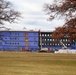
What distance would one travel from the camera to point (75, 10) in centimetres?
2850

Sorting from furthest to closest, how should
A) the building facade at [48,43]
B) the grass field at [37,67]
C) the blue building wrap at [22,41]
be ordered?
the building facade at [48,43], the blue building wrap at [22,41], the grass field at [37,67]

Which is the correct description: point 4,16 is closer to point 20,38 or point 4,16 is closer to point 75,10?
point 75,10

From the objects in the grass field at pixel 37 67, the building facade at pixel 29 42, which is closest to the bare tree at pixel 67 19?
the grass field at pixel 37 67

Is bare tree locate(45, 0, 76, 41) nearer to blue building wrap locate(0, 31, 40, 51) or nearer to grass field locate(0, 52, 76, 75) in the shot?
grass field locate(0, 52, 76, 75)

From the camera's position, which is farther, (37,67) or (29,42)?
(29,42)

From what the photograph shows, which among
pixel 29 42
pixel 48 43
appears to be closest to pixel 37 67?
pixel 29 42

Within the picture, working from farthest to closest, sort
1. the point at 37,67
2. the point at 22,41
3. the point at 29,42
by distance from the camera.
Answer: the point at 22,41, the point at 29,42, the point at 37,67

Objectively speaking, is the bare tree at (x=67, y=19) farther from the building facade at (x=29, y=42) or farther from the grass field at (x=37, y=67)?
the building facade at (x=29, y=42)

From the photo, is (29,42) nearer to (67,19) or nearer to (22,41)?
(22,41)

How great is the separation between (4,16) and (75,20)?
18388 millimetres

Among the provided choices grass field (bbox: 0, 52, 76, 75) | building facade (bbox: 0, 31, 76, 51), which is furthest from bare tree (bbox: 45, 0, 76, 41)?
building facade (bbox: 0, 31, 76, 51)

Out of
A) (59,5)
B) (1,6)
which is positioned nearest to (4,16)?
(1,6)

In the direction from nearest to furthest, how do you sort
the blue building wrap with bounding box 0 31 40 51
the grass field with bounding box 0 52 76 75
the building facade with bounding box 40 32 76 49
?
the grass field with bounding box 0 52 76 75
the blue building wrap with bounding box 0 31 40 51
the building facade with bounding box 40 32 76 49

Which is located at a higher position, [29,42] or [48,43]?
[29,42]
